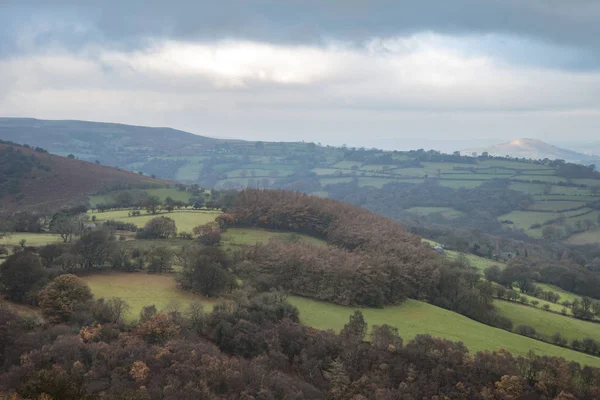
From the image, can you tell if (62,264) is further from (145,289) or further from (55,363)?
(55,363)

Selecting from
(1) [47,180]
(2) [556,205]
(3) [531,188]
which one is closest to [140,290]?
(1) [47,180]

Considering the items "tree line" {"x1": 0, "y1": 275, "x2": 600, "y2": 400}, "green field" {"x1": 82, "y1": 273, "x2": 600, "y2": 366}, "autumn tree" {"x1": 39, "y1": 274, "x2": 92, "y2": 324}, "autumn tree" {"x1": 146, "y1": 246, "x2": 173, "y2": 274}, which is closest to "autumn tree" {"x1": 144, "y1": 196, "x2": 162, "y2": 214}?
"autumn tree" {"x1": 146, "y1": 246, "x2": 173, "y2": 274}

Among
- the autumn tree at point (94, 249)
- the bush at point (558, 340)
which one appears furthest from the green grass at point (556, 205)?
the autumn tree at point (94, 249)

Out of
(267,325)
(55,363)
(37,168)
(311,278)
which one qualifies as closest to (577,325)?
(311,278)

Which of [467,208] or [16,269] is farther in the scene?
[467,208]

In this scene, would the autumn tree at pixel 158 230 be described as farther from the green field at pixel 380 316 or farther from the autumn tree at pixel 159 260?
the green field at pixel 380 316

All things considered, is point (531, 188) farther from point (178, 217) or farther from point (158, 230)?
point (158, 230)
